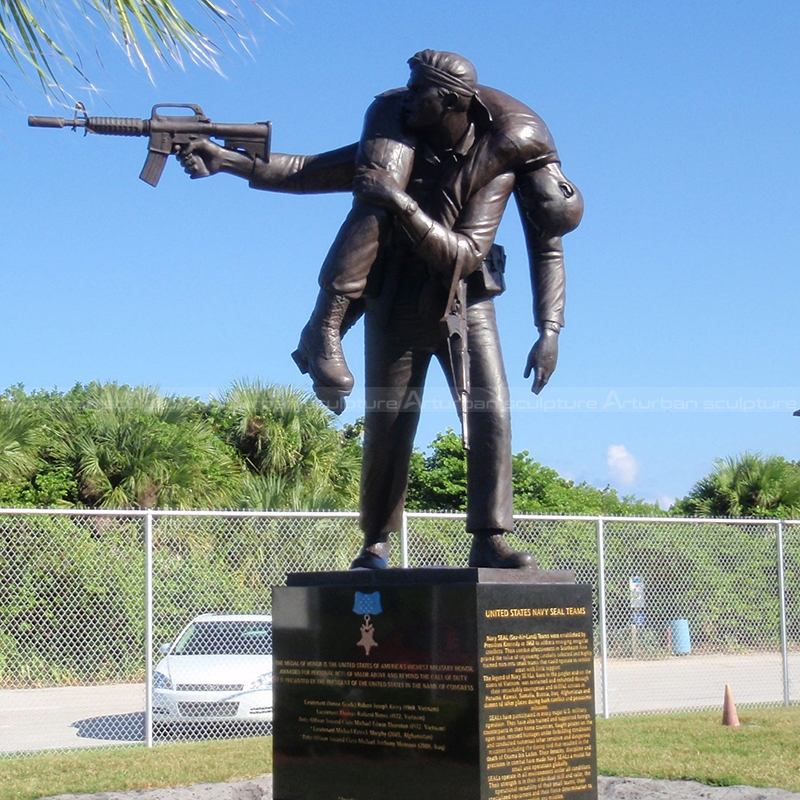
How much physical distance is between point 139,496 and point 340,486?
3.37m

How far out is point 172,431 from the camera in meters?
16.7

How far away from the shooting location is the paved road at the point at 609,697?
9.16 meters

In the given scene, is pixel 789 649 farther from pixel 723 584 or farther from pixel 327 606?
pixel 327 606

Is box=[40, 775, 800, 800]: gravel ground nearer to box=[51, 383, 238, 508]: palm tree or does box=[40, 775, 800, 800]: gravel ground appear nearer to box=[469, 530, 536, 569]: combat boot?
box=[469, 530, 536, 569]: combat boot

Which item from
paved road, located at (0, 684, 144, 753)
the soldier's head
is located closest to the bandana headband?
the soldier's head

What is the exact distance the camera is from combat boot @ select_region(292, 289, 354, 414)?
5.17 meters

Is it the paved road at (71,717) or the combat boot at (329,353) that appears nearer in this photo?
the combat boot at (329,353)

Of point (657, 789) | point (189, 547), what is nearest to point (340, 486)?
point (189, 547)

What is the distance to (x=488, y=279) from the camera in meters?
5.39

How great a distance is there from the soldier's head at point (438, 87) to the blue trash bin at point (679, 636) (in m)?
8.00

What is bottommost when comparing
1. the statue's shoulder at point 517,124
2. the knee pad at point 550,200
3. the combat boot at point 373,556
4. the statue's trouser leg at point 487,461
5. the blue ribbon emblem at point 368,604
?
the blue ribbon emblem at point 368,604

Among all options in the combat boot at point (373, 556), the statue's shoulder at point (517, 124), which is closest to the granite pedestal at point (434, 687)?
the combat boot at point (373, 556)

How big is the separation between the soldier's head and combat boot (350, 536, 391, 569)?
1.90 m

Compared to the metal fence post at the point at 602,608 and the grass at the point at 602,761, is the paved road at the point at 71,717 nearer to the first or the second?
the grass at the point at 602,761
